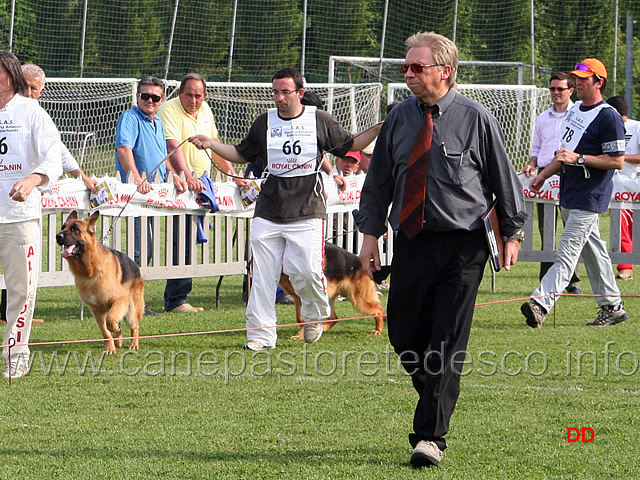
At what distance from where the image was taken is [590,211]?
824cm

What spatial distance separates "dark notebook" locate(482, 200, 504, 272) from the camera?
4445 millimetres

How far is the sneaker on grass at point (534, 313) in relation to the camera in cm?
817

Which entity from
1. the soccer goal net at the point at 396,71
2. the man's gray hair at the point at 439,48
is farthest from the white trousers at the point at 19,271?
the soccer goal net at the point at 396,71

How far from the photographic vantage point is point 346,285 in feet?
→ 27.4

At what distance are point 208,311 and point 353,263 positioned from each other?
2027 millimetres

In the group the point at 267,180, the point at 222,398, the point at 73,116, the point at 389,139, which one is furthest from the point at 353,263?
the point at 73,116

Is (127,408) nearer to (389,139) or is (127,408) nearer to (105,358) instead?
(105,358)

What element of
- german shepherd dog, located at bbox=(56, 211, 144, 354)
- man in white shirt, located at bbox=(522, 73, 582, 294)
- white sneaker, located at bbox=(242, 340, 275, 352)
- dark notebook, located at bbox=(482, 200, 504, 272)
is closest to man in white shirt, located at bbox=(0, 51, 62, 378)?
german shepherd dog, located at bbox=(56, 211, 144, 354)

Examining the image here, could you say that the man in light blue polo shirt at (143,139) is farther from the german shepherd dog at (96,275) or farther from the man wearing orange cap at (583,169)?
the man wearing orange cap at (583,169)

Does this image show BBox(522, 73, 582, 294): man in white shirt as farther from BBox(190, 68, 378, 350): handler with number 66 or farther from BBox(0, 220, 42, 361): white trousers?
BBox(0, 220, 42, 361): white trousers

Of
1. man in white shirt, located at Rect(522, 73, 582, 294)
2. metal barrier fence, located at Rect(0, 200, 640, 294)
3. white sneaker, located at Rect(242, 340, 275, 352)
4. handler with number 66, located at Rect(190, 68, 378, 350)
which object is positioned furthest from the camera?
man in white shirt, located at Rect(522, 73, 582, 294)

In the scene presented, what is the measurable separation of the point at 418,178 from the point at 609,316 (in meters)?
4.72

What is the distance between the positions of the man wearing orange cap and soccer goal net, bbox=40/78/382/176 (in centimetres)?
980

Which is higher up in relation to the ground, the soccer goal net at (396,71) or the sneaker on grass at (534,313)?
the soccer goal net at (396,71)
